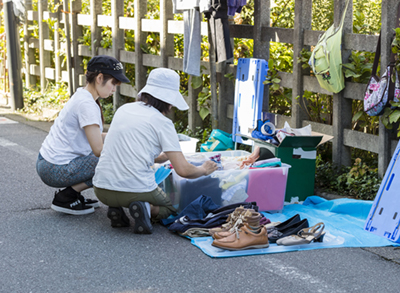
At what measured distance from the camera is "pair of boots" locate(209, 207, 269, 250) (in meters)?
3.98

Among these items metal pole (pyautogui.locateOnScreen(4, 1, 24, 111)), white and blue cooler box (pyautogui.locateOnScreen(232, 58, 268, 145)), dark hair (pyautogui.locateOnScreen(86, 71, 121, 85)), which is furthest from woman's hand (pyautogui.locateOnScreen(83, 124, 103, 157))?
metal pole (pyautogui.locateOnScreen(4, 1, 24, 111))

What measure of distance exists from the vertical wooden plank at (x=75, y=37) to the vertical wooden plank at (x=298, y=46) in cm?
553

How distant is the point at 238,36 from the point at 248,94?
88 centimetres

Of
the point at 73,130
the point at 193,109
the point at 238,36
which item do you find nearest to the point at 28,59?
the point at 193,109

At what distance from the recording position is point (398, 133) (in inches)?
193

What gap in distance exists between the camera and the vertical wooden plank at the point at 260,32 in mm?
6434

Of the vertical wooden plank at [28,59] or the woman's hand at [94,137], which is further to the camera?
the vertical wooden plank at [28,59]

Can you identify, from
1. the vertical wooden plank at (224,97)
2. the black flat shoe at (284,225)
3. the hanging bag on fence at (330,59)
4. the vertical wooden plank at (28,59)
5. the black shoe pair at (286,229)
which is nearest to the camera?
the black shoe pair at (286,229)

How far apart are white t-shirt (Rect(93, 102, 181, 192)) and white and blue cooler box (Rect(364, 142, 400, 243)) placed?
1.56m

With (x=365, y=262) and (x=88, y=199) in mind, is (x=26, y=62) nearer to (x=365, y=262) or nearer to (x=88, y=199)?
(x=88, y=199)

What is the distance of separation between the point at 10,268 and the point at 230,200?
1.95 metres

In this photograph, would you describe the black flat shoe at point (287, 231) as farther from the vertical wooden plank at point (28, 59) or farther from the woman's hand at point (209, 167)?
the vertical wooden plank at point (28, 59)

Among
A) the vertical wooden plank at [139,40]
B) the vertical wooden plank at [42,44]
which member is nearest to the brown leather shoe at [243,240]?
the vertical wooden plank at [139,40]

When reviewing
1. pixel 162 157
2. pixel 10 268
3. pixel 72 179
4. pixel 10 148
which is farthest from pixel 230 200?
pixel 10 148
